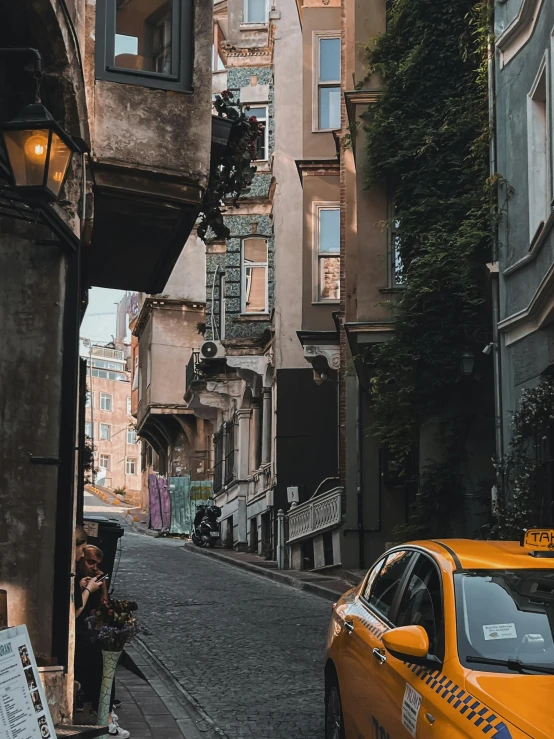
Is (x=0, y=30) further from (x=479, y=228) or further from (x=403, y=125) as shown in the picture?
(x=403, y=125)

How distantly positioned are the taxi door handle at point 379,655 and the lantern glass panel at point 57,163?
3157 millimetres

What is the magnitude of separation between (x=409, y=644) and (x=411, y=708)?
28cm

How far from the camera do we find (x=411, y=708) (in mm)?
4871

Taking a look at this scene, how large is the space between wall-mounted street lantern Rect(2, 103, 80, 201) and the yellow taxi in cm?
296

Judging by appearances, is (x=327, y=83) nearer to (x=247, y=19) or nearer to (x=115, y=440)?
(x=247, y=19)

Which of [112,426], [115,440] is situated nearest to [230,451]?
[115,440]

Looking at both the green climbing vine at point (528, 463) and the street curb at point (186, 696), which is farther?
the green climbing vine at point (528, 463)

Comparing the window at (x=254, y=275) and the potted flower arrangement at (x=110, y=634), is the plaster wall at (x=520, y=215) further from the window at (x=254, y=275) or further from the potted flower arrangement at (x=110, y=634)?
the window at (x=254, y=275)

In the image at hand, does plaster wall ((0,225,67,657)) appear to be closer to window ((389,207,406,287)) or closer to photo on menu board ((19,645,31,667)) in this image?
photo on menu board ((19,645,31,667))

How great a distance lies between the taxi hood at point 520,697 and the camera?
3.99 m

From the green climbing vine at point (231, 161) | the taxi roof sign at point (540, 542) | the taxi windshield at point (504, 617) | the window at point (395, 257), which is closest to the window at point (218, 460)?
the window at point (395, 257)

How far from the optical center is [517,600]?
5.13 meters

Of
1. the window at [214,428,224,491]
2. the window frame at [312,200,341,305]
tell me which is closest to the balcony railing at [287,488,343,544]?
the window frame at [312,200,341,305]

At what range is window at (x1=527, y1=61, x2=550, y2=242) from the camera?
574 inches
